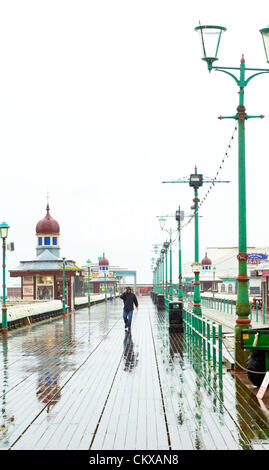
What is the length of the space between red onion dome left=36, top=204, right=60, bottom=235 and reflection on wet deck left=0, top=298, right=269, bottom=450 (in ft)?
203

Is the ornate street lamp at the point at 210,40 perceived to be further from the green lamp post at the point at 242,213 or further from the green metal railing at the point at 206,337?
the green metal railing at the point at 206,337

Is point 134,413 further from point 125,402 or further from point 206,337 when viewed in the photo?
point 206,337

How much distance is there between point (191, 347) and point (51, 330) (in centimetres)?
1000

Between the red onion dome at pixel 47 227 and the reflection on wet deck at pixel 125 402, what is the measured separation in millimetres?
62024

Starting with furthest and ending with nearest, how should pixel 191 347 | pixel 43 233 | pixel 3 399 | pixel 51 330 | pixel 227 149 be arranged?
1. pixel 43 233
2. pixel 51 330
3. pixel 191 347
4. pixel 227 149
5. pixel 3 399

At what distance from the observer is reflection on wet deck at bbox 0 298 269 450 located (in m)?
7.96

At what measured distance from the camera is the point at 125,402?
10414 mm

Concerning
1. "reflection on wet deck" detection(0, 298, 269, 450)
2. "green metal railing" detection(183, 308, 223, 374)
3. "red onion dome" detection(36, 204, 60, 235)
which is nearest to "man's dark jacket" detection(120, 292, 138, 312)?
"green metal railing" detection(183, 308, 223, 374)

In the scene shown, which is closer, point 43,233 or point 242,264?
point 242,264

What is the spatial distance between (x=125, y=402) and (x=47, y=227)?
71027mm

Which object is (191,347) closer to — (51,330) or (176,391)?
(176,391)

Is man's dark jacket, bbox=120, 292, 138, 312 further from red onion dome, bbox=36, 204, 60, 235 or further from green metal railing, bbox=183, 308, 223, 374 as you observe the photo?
red onion dome, bbox=36, 204, 60, 235
